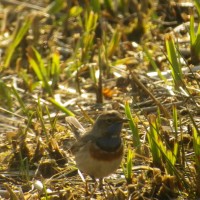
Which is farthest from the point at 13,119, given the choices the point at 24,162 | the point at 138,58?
the point at 138,58

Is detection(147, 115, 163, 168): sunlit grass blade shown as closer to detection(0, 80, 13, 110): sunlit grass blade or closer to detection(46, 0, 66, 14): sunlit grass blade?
detection(0, 80, 13, 110): sunlit grass blade

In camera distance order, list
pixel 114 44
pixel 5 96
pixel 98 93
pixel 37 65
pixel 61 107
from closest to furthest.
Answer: pixel 61 107
pixel 98 93
pixel 5 96
pixel 37 65
pixel 114 44

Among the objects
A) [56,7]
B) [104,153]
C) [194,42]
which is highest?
[56,7]

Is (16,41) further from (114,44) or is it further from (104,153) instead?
(104,153)

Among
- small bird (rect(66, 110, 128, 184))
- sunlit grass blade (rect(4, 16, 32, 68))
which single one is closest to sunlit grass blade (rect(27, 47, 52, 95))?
sunlit grass blade (rect(4, 16, 32, 68))

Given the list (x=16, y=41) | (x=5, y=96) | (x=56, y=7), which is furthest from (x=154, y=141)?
(x=56, y=7)
